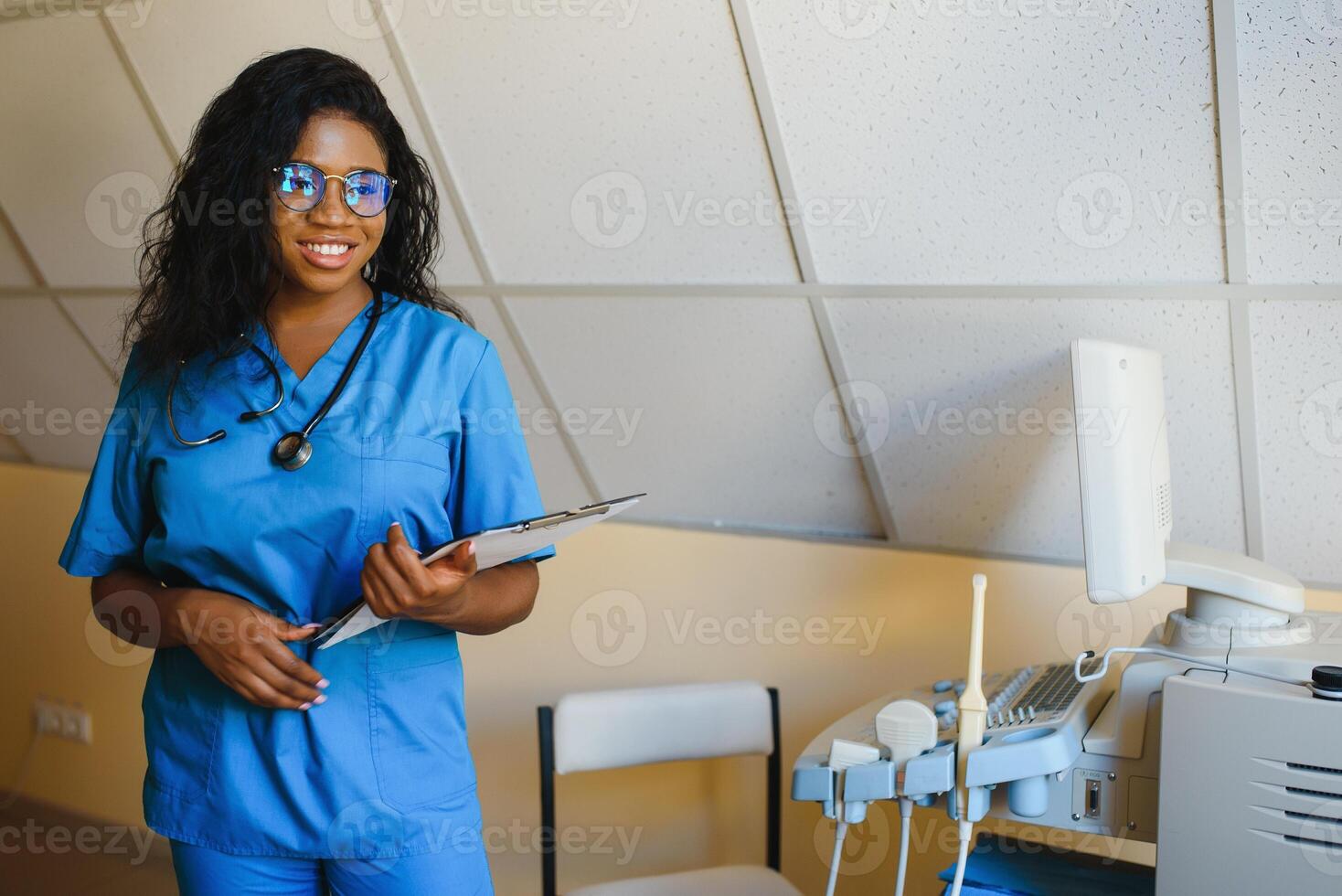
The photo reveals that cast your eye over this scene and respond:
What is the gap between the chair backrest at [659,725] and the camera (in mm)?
1971

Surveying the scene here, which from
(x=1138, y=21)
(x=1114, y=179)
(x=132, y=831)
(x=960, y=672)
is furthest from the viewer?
(x=132, y=831)

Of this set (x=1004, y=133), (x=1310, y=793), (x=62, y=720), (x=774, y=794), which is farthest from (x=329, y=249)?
(x=62, y=720)

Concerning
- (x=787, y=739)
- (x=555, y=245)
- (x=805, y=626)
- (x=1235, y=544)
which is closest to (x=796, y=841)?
(x=787, y=739)

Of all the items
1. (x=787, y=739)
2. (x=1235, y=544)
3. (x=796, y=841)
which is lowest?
(x=796, y=841)

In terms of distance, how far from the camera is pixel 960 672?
6.97 feet

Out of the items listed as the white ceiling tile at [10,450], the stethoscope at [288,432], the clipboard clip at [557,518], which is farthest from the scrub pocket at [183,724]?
the white ceiling tile at [10,450]

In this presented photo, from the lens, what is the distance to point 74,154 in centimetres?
252

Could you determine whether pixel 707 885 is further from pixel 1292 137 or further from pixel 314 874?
pixel 1292 137

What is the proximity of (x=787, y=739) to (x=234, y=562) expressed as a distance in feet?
4.46

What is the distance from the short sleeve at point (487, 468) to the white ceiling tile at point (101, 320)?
1.68 m

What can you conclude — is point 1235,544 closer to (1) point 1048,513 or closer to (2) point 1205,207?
(1) point 1048,513

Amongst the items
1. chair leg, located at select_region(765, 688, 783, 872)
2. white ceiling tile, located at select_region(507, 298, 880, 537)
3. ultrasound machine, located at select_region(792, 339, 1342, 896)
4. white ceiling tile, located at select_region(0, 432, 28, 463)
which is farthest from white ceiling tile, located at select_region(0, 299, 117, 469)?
ultrasound machine, located at select_region(792, 339, 1342, 896)

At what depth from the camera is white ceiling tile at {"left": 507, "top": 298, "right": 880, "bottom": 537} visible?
2.05 m

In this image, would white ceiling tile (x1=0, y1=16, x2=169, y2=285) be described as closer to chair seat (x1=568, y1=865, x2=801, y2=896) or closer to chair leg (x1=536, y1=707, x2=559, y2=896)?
chair leg (x1=536, y1=707, x2=559, y2=896)
